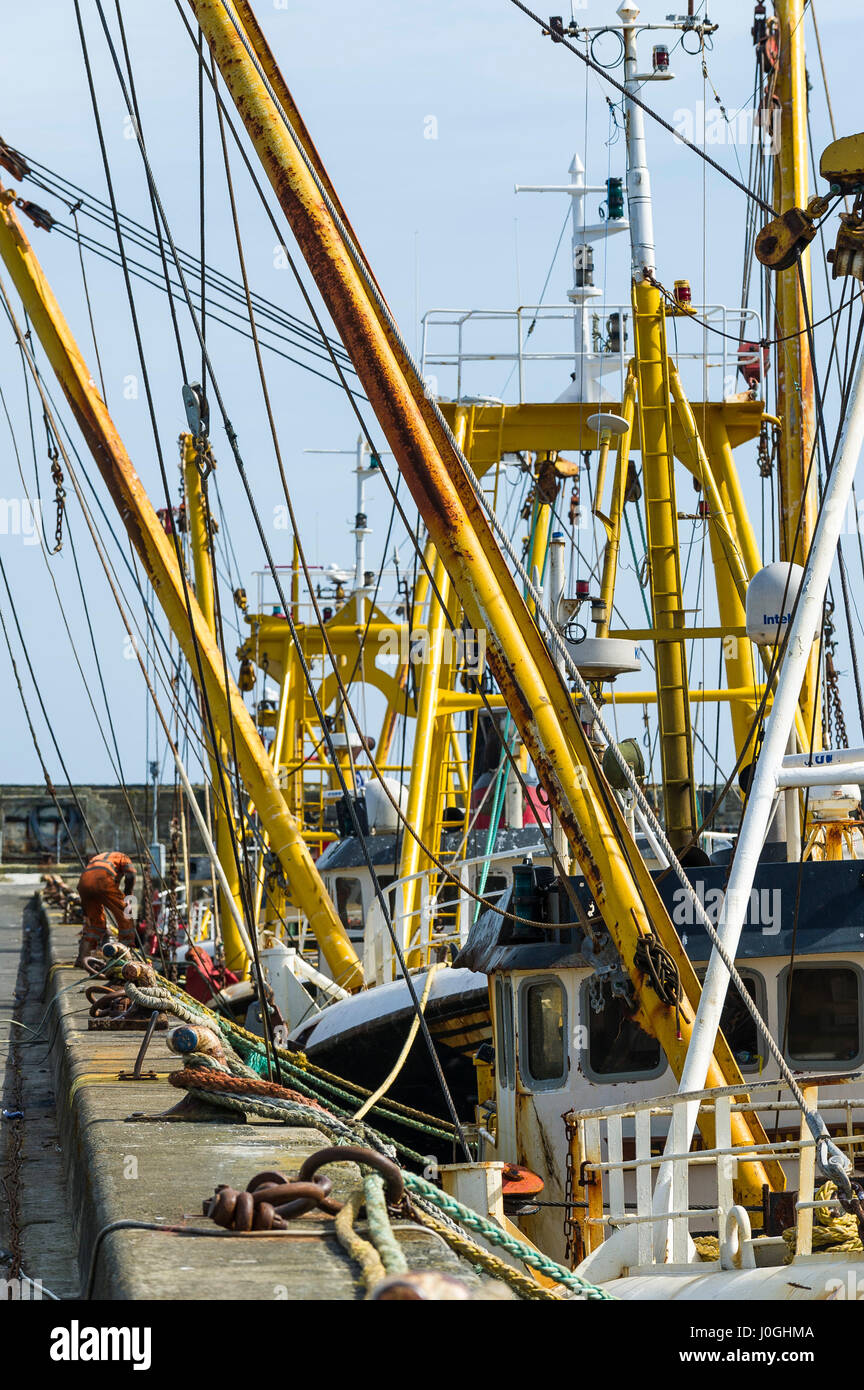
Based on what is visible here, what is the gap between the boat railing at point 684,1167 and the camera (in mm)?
6109

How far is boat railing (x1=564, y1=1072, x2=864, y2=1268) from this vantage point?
20.0 feet

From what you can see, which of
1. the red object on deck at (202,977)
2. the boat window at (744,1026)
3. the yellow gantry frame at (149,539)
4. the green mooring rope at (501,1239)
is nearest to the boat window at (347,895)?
the red object on deck at (202,977)

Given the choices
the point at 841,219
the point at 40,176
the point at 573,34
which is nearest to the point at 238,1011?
the point at 40,176

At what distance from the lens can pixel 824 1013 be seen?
28.6 ft

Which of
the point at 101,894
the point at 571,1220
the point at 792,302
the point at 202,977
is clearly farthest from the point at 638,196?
the point at 202,977

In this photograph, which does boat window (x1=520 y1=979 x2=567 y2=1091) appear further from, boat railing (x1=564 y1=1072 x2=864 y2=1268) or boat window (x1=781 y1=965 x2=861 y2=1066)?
boat window (x1=781 y1=965 x2=861 y2=1066)

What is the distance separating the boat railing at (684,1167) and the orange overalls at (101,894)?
644 cm

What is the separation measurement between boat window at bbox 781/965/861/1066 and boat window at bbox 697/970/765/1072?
15cm

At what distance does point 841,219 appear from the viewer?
723cm

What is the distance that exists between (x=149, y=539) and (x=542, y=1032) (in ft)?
18.1

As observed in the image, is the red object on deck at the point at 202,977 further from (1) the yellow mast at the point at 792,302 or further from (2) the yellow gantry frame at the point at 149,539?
(1) the yellow mast at the point at 792,302

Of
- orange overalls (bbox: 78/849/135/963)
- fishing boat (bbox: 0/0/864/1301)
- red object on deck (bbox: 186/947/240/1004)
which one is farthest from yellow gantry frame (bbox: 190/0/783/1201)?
red object on deck (bbox: 186/947/240/1004)

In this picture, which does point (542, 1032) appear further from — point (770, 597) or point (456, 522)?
point (456, 522)

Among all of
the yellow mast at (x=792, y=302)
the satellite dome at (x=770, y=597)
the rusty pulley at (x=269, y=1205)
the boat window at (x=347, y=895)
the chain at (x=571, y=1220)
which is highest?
the yellow mast at (x=792, y=302)
